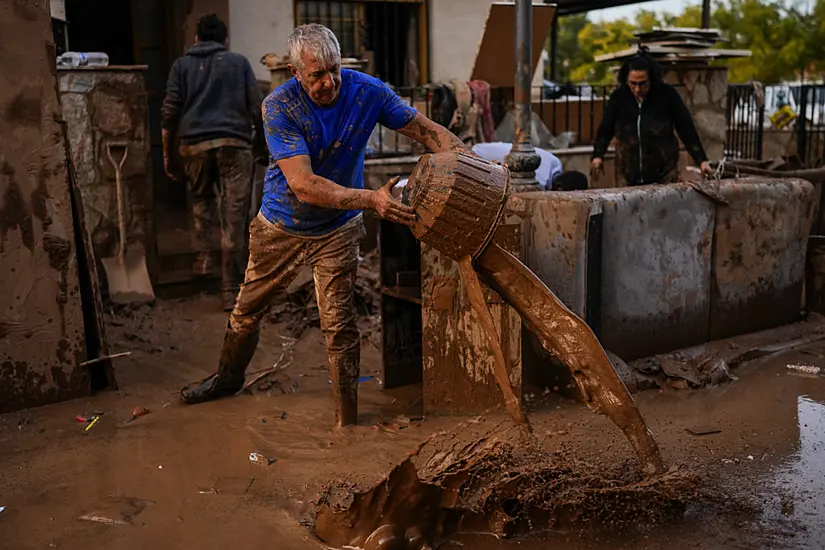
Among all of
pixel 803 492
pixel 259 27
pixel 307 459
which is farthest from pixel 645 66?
pixel 259 27

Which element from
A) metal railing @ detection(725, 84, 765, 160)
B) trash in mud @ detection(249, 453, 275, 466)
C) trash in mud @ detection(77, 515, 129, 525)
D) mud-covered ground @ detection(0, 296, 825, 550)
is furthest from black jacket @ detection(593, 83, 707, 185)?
metal railing @ detection(725, 84, 765, 160)

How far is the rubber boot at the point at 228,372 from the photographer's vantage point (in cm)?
480

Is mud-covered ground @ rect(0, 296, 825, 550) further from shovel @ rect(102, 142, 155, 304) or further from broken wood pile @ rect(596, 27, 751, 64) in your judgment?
broken wood pile @ rect(596, 27, 751, 64)

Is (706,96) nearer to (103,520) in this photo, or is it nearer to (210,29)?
(210,29)

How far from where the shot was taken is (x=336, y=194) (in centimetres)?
369

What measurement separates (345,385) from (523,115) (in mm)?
2282

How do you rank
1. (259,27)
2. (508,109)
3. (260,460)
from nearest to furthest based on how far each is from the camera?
(260,460), (259,27), (508,109)

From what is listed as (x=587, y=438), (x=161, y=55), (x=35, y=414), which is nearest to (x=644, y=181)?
(x=587, y=438)

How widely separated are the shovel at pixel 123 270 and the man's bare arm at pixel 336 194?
3.51 metres

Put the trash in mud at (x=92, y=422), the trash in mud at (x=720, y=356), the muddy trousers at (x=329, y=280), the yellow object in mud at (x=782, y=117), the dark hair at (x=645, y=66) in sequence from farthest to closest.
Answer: the yellow object in mud at (x=782, y=117) → the dark hair at (x=645, y=66) → the trash in mud at (x=720, y=356) → the trash in mud at (x=92, y=422) → the muddy trousers at (x=329, y=280)

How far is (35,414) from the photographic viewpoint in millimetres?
4766

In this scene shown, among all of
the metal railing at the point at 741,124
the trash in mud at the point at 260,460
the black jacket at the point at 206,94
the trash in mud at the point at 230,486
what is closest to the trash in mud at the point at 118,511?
the trash in mud at the point at 230,486

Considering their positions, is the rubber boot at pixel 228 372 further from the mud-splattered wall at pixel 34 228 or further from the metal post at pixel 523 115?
the metal post at pixel 523 115

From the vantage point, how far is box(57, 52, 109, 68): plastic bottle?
22.3 ft
